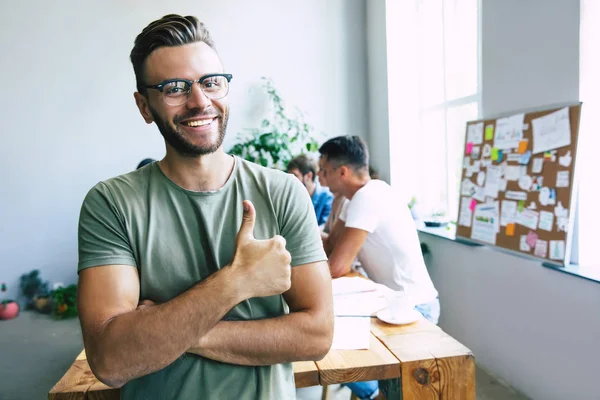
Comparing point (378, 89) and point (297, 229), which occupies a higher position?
point (378, 89)

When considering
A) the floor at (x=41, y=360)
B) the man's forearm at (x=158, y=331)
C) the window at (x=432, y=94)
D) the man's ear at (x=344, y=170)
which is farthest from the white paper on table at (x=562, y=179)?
the man's forearm at (x=158, y=331)

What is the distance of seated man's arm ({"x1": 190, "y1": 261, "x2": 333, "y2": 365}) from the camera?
0.91 m

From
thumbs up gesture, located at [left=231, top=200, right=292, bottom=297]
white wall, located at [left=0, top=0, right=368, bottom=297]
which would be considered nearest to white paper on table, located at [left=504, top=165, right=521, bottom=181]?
thumbs up gesture, located at [left=231, top=200, right=292, bottom=297]

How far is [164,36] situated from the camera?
0.96m

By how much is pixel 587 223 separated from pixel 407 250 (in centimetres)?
85

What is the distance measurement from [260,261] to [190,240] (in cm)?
17

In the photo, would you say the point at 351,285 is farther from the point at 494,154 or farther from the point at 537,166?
the point at 494,154

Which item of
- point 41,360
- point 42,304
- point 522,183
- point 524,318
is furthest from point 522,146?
point 42,304

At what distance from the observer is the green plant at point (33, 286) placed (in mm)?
4449

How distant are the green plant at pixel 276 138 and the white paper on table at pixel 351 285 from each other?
7.97ft

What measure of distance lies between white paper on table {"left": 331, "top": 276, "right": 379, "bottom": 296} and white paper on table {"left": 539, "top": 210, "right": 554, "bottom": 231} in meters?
0.98

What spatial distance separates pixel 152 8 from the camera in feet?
14.7

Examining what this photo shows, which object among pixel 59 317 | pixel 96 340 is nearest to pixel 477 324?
pixel 96 340

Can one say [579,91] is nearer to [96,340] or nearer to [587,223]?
[587,223]
